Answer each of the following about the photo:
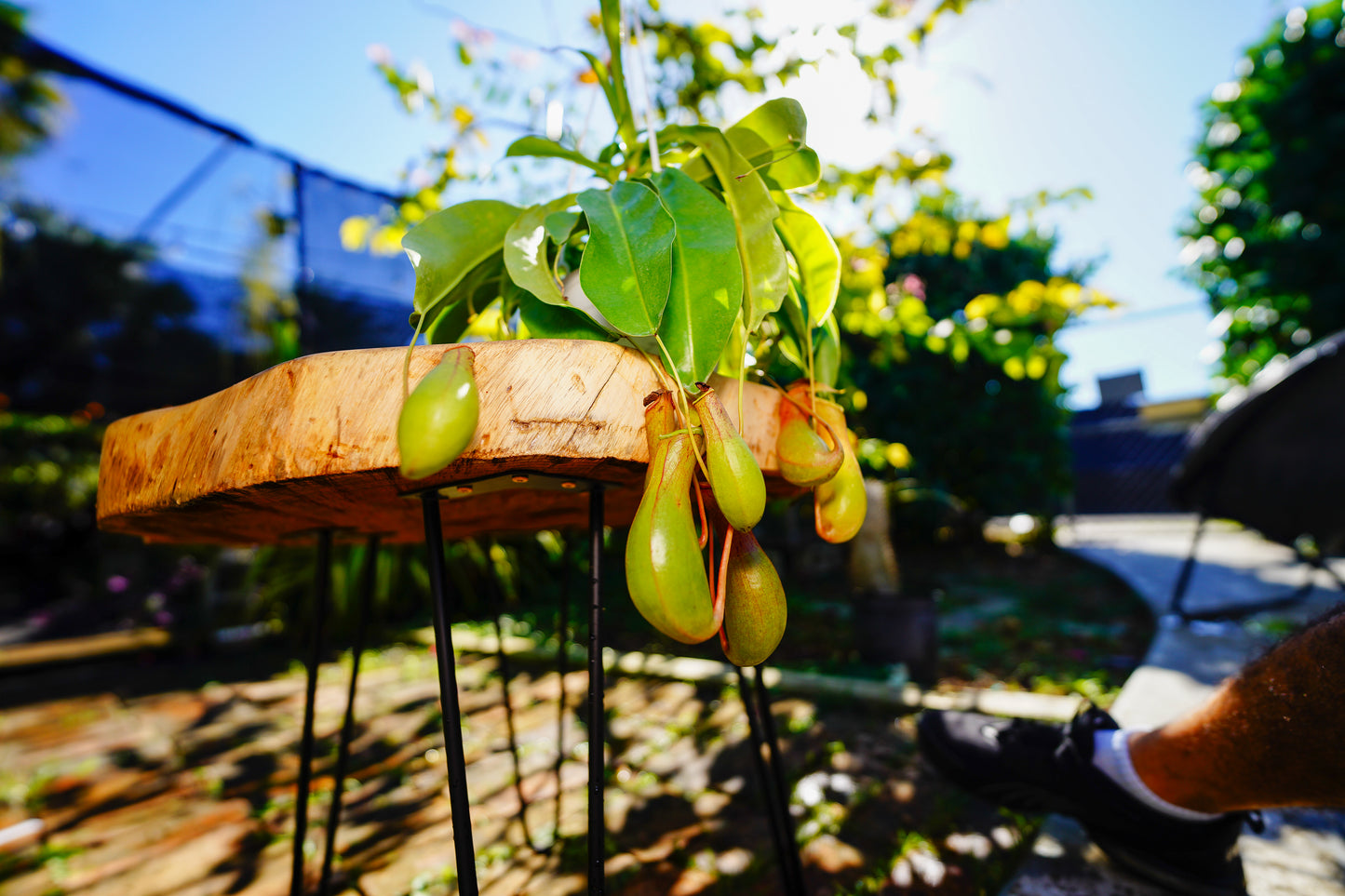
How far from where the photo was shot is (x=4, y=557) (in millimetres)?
4547

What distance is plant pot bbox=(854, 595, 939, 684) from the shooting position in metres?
2.04

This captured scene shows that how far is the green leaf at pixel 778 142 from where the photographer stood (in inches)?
23.4

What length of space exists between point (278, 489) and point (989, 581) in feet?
14.4

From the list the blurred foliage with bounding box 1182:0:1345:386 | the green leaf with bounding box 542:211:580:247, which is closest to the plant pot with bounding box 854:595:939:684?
the green leaf with bounding box 542:211:580:247

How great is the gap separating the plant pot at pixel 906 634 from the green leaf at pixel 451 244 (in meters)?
1.85

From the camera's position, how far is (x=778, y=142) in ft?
1.98

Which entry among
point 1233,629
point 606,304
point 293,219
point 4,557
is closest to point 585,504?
point 606,304

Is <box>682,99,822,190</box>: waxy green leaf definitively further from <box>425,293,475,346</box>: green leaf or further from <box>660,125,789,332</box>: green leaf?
<box>425,293,475,346</box>: green leaf

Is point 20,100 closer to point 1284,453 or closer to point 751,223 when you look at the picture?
point 751,223

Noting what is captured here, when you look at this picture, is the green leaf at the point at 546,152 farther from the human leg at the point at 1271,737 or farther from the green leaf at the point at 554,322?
the human leg at the point at 1271,737

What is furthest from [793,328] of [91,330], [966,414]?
[91,330]

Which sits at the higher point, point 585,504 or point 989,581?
point 585,504

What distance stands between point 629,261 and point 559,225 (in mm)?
126

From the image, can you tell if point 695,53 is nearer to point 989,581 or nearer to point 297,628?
point 297,628
